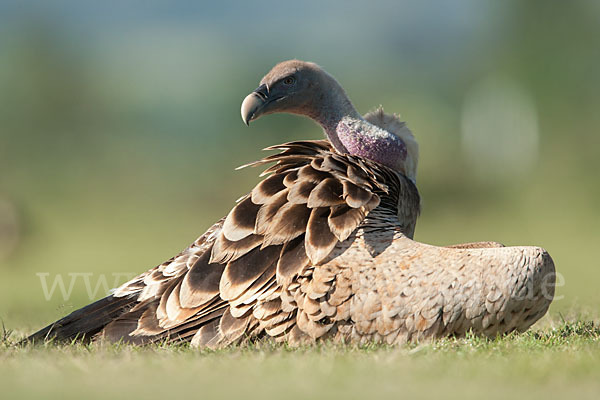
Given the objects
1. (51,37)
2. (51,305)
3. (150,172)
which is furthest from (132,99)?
(51,305)

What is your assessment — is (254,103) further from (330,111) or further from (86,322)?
(86,322)

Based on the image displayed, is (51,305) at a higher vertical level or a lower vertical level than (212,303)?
lower

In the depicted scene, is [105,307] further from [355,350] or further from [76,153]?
[76,153]

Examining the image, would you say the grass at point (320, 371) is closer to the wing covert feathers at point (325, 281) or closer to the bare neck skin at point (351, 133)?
the wing covert feathers at point (325, 281)

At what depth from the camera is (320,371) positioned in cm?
435

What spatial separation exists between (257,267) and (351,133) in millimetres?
1700

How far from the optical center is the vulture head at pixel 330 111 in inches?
265

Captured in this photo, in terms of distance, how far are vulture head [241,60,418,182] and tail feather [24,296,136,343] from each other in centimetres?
165

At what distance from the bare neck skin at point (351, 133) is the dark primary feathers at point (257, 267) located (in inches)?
16.8

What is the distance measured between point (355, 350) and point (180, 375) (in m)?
1.13

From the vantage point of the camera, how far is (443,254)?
5.39 metres

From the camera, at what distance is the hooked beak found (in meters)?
6.51

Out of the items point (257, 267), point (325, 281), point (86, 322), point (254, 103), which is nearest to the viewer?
point (325, 281)

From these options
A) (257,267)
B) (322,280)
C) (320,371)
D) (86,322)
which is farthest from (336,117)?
(320,371)
